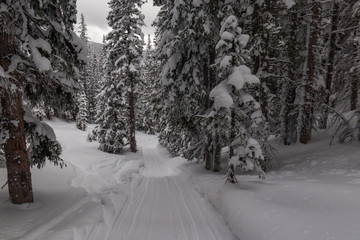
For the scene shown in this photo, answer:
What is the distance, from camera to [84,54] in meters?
8.80

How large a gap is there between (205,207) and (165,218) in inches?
70.0

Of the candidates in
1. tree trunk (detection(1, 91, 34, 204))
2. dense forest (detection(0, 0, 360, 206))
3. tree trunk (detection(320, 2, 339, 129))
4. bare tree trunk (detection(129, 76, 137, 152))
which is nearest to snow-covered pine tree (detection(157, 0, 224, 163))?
dense forest (detection(0, 0, 360, 206))

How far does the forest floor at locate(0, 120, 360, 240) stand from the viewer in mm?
5973

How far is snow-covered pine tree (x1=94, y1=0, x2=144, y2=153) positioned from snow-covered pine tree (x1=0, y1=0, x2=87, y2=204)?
48.3 feet

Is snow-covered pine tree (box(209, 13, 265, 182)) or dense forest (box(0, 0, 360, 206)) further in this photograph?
snow-covered pine tree (box(209, 13, 265, 182))

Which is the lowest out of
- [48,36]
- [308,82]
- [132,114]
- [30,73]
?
[132,114]

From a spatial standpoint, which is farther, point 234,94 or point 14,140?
point 234,94

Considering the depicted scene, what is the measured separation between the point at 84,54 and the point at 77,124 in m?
41.4

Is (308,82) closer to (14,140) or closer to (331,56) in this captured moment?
(331,56)

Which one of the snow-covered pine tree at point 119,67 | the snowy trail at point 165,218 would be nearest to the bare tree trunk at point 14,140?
the snowy trail at point 165,218

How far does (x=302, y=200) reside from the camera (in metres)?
7.09

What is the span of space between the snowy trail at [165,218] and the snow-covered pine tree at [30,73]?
10.1 ft

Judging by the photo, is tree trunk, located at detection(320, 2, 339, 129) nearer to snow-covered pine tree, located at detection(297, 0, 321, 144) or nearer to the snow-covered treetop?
snow-covered pine tree, located at detection(297, 0, 321, 144)

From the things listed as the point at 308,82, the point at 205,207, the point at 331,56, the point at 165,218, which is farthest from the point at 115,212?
the point at 331,56
